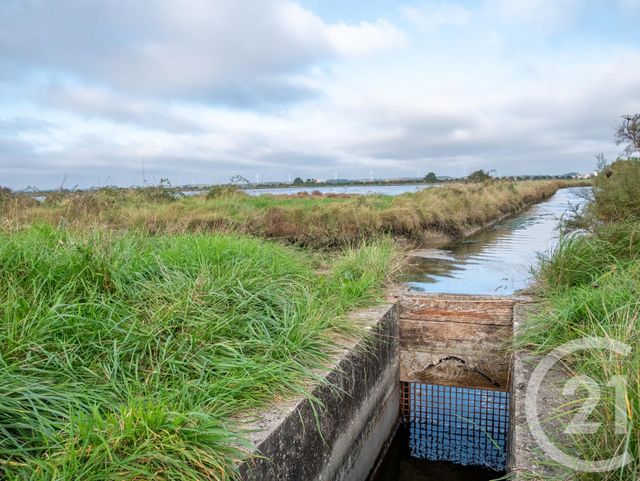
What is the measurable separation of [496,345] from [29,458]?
444cm

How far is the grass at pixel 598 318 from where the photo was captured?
1.99 m

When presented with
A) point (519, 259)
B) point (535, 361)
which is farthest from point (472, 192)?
point (535, 361)

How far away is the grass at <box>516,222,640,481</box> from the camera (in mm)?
1994

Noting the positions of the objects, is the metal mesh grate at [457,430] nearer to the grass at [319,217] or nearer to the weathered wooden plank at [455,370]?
the weathered wooden plank at [455,370]

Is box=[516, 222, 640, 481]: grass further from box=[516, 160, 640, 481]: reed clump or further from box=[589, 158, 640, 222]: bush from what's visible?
box=[589, 158, 640, 222]: bush

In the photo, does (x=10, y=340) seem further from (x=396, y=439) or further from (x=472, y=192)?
(x=472, y=192)

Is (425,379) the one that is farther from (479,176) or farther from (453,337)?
(479,176)

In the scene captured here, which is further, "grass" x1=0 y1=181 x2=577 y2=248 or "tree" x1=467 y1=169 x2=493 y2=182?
"tree" x1=467 y1=169 x2=493 y2=182

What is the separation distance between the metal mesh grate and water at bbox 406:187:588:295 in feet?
6.23

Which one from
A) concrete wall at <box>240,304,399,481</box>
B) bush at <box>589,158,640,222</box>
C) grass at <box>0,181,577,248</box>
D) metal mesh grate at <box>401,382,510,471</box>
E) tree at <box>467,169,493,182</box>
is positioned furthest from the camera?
tree at <box>467,169,493,182</box>

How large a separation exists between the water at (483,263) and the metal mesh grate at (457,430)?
1.90 metres

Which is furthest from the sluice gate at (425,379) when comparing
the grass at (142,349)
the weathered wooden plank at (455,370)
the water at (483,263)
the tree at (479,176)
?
the tree at (479,176)

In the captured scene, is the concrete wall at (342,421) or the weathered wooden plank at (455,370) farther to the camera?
the weathered wooden plank at (455,370)

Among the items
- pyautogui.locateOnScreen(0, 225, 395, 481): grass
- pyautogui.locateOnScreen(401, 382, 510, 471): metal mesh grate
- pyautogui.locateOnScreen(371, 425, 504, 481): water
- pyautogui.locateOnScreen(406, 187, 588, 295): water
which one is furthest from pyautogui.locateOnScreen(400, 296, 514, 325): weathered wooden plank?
pyautogui.locateOnScreen(371, 425, 504, 481): water
